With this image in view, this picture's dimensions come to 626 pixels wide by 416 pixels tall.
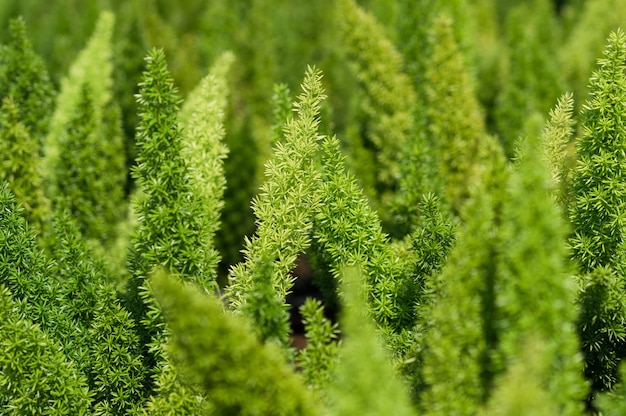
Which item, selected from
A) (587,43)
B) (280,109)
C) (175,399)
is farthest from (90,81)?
(587,43)

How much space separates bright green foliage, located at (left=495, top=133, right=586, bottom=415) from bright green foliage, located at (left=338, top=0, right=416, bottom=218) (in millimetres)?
1247

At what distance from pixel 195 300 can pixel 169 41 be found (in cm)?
242

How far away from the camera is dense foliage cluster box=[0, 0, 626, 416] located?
3.12ft

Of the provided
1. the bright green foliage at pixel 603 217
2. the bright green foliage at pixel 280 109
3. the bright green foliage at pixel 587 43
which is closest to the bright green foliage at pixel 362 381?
the bright green foliage at pixel 603 217

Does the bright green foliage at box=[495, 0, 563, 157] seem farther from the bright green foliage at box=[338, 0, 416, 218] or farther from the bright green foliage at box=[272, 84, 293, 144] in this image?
the bright green foliage at box=[272, 84, 293, 144]

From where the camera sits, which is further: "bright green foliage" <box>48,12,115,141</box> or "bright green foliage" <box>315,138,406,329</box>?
"bright green foliage" <box>48,12,115,141</box>

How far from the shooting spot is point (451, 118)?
6.89 ft

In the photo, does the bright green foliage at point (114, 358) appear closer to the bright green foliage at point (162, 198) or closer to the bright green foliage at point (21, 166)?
the bright green foliage at point (162, 198)

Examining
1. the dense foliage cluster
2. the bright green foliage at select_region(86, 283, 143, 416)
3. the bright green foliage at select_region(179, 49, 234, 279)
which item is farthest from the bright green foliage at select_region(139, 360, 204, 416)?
the bright green foliage at select_region(179, 49, 234, 279)

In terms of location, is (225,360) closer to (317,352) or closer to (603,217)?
(317,352)

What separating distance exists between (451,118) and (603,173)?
2.77 ft

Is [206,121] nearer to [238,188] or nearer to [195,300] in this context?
[195,300]

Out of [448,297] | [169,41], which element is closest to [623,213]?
[448,297]

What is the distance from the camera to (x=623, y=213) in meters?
1.29
